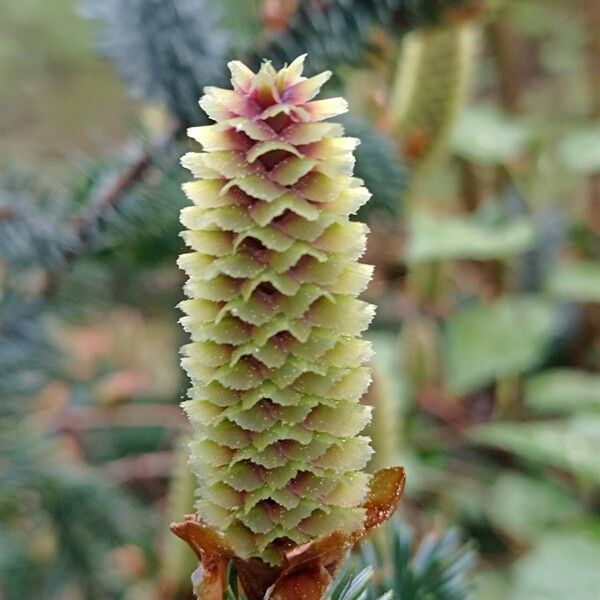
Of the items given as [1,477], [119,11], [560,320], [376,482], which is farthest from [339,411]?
[560,320]

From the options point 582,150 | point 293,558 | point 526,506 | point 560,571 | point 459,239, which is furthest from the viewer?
point 582,150

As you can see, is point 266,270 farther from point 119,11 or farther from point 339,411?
point 119,11

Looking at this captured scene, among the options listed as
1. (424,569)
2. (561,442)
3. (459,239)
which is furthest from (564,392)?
(424,569)

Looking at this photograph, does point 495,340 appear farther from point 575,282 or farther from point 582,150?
point 582,150

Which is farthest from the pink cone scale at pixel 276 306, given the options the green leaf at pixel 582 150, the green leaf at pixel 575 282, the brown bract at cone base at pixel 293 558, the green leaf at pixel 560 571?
the green leaf at pixel 582 150

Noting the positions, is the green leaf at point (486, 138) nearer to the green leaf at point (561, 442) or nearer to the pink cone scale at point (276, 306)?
the green leaf at point (561, 442)

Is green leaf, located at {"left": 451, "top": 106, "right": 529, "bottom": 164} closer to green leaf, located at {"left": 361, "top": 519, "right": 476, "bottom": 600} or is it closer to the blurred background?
the blurred background
